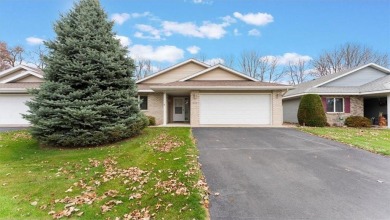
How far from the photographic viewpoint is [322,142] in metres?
11.0

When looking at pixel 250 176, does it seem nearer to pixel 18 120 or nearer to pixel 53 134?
pixel 53 134

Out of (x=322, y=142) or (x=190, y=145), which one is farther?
(x=322, y=142)

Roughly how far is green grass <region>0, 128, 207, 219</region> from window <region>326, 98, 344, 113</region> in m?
14.7

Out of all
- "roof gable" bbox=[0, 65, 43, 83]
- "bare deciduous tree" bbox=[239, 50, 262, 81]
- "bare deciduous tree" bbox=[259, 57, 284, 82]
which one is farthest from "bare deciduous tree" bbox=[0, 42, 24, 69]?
"bare deciduous tree" bbox=[259, 57, 284, 82]

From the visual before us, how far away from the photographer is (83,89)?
1045 cm

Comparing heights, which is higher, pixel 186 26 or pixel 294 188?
pixel 186 26

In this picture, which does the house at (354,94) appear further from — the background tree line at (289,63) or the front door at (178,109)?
the background tree line at (289,63)

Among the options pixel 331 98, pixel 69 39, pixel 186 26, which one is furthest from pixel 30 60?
pixel 331 98

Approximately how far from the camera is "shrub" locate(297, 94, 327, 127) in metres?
17.4

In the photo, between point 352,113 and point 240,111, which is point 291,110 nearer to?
point 352,113

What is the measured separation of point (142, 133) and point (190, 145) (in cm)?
390

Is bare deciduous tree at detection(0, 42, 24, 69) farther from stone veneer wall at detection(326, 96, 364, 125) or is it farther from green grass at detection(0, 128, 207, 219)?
stone veneer wall at detection(326, 96, 364, 125)

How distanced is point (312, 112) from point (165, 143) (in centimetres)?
1249

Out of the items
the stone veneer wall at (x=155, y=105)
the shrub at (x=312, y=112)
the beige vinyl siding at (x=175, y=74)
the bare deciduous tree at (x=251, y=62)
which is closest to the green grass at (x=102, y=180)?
the stone veneer wall at (x=155, y=105)
